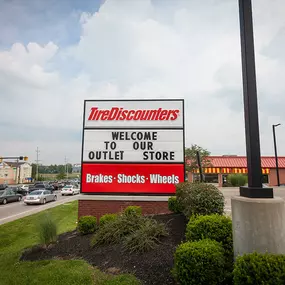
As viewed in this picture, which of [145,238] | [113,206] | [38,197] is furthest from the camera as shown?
[38,197]

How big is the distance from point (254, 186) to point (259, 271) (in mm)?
1414

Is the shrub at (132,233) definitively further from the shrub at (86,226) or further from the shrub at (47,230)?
the shrub at (47,230)

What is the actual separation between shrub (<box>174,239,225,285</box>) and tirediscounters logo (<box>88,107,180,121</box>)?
698cm

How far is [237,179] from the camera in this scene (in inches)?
1329

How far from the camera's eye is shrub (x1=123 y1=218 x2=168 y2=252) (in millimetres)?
5185

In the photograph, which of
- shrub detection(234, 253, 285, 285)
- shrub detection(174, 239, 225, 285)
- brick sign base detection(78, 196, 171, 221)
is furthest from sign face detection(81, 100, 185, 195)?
shrub detection(234, 253, 285, 285)

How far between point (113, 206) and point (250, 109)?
22.6ft

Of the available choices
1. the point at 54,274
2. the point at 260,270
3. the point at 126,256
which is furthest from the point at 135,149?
the point at 260,270

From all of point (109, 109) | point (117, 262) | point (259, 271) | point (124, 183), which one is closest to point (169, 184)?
point (124, 183)

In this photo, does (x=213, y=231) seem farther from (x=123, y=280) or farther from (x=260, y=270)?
(x=123, y=280)

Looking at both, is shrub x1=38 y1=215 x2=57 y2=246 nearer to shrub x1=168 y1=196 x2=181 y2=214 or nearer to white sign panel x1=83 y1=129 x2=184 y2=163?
white sign panel x1=83 y1=129 x2=184 y2=163

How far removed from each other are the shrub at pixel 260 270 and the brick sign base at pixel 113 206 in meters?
6.54

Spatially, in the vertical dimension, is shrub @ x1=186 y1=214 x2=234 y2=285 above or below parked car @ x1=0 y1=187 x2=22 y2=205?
above

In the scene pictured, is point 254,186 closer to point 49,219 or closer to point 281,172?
point 49,219
